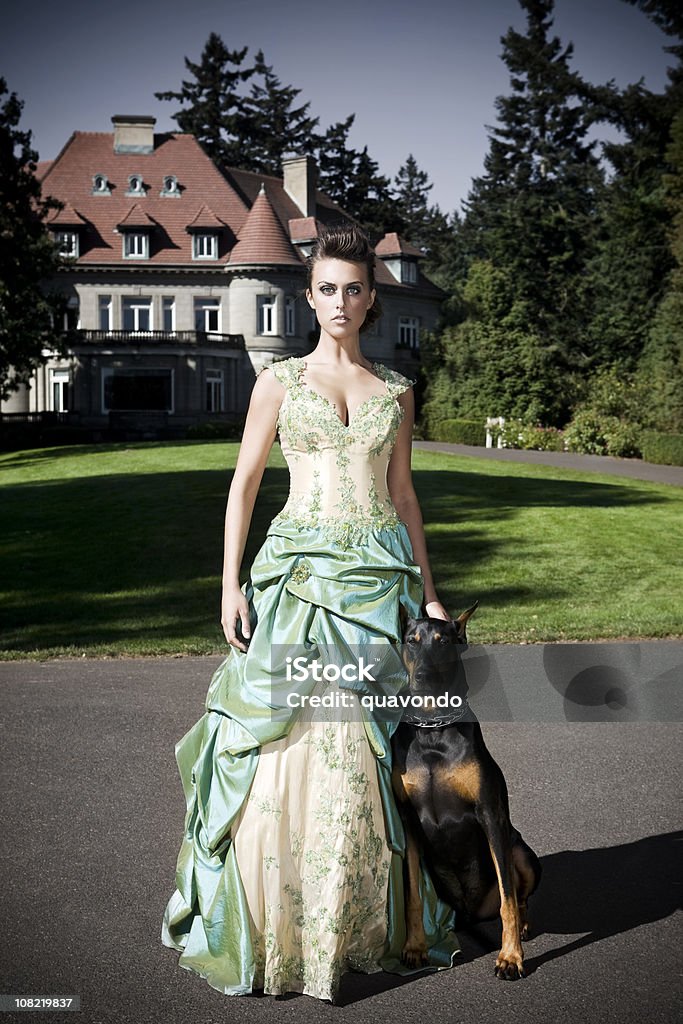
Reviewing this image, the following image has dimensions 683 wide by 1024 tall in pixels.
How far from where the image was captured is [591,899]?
4539 millimetres

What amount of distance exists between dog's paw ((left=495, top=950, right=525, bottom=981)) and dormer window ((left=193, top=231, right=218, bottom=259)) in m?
50.0

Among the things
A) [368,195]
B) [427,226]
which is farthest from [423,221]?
[368,195]

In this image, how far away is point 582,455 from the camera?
115 feet

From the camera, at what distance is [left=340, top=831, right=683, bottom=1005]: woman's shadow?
406 centimetres

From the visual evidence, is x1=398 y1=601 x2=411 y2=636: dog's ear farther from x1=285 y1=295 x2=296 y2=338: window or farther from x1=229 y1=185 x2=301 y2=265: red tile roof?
x1=285 y1=295 x2=296 y2=338: window

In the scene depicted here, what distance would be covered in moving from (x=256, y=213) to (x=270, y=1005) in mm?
49919

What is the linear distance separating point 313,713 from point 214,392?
47824 mm

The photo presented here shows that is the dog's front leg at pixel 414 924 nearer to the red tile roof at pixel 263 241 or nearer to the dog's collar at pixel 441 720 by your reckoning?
the dog's collar at pixel 441 720

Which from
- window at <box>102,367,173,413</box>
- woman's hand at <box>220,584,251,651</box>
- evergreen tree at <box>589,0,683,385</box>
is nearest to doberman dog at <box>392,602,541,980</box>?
woman's hand at <box>220,584,251,651</box>

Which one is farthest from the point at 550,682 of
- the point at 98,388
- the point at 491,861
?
the point at 98,388

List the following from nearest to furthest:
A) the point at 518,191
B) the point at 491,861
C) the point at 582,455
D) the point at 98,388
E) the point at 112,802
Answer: the point at 491,861 → the point at 112,802 → the point at 582,455 → the point at 98,388 → the point at 518,191

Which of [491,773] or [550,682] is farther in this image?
[550,682]

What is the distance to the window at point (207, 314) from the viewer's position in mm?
52031

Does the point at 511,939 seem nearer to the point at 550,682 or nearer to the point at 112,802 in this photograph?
the point at 112,802
